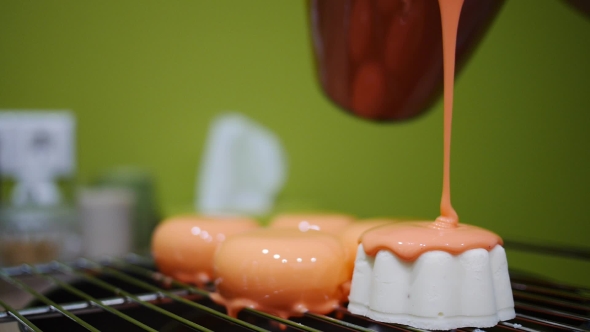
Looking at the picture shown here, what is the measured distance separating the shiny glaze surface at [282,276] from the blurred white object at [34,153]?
841 mm

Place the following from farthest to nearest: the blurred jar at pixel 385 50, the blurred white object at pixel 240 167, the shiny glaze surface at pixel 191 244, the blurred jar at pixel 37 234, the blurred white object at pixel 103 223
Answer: the blurred white object at pixel 240 167 < the blurred white object at pixel 103 223 < the blurred jar at pixel 37 234 < the shiny glaze surface at pixel 191 244 < the blurred jar at pixel 385 50

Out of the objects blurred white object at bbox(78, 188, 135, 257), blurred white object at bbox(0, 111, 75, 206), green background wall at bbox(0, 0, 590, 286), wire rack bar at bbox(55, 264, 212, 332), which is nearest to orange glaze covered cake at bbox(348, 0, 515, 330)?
wire rack bar at bbox(55, 264, 212, 332)

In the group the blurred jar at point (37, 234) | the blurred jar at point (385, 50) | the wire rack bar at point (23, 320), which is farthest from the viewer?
the blurred jar at point (37, 234)

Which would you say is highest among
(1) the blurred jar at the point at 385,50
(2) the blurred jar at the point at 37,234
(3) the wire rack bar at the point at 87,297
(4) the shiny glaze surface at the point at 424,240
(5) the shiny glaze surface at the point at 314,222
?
(1) the blurred jar at the point at 385,50

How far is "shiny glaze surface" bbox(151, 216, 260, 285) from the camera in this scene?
808 mm

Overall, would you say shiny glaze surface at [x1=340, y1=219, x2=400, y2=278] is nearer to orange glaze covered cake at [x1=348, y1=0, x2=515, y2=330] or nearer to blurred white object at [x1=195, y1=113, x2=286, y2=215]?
orange glaze covered cake at [x1=348, y1=0, x2=515, y2=330]

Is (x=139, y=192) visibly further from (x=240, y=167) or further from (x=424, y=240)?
(x=424, y=240)

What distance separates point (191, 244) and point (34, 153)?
76cm

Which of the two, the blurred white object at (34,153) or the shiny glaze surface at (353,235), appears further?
the blurred white object at (34,153)

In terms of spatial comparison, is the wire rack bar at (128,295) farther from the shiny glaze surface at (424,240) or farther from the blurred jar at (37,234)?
the blurred jar at (37,234)

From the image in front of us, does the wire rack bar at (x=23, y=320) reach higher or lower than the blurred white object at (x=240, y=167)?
lower

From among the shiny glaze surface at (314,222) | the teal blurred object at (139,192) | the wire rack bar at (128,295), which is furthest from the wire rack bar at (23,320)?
the teal blurred object at (139,192)

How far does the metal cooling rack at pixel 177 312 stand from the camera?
1.89ft

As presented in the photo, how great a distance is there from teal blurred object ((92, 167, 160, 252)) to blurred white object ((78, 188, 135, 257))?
0.06 metres
